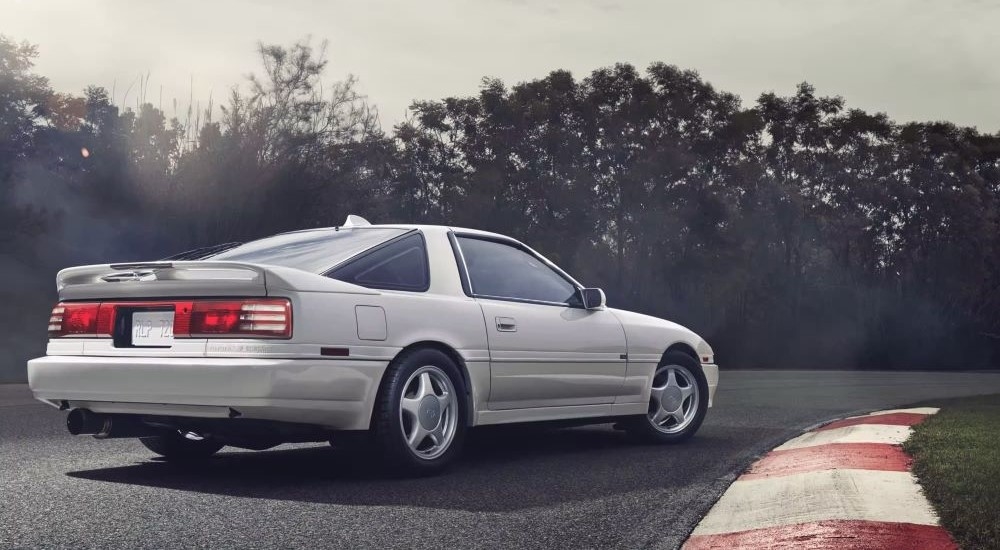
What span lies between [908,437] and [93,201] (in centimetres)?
2779

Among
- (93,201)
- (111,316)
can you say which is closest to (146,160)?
(93,201)

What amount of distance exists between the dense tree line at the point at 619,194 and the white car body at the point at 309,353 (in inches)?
886

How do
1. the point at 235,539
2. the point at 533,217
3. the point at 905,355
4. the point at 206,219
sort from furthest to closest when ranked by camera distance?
1. the point at 905,355
2. the point at 533,217
3. the point at 206,219
4. the point at 235,539

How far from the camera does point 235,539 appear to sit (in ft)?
13.9

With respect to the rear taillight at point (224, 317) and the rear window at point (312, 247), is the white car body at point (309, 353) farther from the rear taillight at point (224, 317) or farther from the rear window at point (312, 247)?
the rear window at point (312, 247)

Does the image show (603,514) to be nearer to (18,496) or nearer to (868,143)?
(18,496)

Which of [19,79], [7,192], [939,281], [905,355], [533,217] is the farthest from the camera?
[939,281]

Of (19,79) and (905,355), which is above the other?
(19,79)

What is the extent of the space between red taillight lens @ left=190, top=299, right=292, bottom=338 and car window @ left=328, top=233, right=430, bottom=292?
48 centimetres

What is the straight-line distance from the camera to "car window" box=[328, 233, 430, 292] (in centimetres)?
593

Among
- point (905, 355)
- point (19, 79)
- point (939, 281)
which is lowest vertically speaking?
point (905, 355)

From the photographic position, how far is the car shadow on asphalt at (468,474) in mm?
5371

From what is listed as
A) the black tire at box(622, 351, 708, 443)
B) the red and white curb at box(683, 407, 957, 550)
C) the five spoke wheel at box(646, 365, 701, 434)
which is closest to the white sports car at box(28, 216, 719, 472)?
the black tire at box(622, 351, 708, 443)

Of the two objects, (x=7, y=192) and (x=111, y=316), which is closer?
(x=111, y=316)
